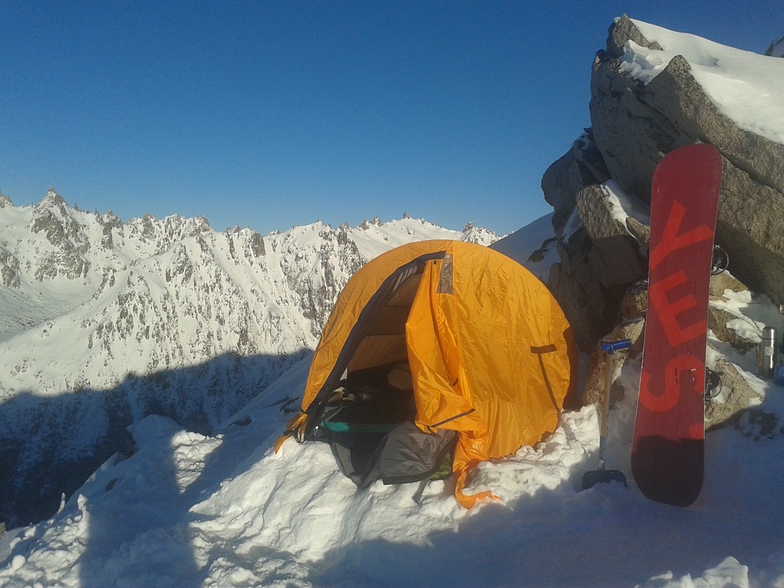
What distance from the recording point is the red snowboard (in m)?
5.31

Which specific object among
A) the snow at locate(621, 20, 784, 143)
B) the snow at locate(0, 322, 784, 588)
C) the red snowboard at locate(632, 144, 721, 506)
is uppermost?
the snow at locate(621, 20, 784, 143)

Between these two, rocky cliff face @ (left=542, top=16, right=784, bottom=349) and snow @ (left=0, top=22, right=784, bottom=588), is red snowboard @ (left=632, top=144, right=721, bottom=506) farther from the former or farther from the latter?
rocky cliff face @ (left=542, top=16, right=784, bottom=349)

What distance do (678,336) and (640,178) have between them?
5.49 meters

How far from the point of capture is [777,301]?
7293 millimetres

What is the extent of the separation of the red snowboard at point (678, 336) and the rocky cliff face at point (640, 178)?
1514 mm

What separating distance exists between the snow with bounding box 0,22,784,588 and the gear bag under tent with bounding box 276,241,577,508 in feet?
0.96

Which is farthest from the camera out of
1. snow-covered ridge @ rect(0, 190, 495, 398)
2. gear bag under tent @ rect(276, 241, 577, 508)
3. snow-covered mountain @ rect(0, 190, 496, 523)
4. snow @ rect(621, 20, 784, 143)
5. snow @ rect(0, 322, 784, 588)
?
snow-covered ridge @ rect(0, 190, 495, 398)

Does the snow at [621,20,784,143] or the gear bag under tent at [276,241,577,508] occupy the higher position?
the snow at [621,20,784,143]

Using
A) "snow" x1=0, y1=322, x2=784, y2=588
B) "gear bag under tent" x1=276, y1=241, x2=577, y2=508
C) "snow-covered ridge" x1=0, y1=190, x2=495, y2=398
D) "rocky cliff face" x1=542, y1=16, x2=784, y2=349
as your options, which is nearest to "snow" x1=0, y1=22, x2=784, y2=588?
"snow" x1=0, y1=322, x2=784, y2=588

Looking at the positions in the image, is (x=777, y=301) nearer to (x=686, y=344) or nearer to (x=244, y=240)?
(x=686, y=344)

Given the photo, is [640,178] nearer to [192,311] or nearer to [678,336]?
[678,336]

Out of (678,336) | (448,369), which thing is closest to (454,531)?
(448,369)

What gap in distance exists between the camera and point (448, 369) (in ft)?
21.5

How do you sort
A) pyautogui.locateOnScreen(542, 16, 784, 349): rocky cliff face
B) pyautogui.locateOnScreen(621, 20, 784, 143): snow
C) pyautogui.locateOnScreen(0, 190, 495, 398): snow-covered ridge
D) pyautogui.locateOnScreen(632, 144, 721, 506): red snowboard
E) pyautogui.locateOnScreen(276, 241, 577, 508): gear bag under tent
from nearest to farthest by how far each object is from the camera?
pyautogui.locateOnScreen(632, 144, 721, 506): red snowboard, pyautogui.locateOnScreen(276, 241, 577, 508): gear bag under tent, pyautogui.locateOnScreen(542, 16, 784, 349): rocky cliff face, pyautogui.locateOnScreen(621, 20, 784, 143): snow, pyautogui.locateOnScreen(0, 190, 495, 398): snow-covered ridge
